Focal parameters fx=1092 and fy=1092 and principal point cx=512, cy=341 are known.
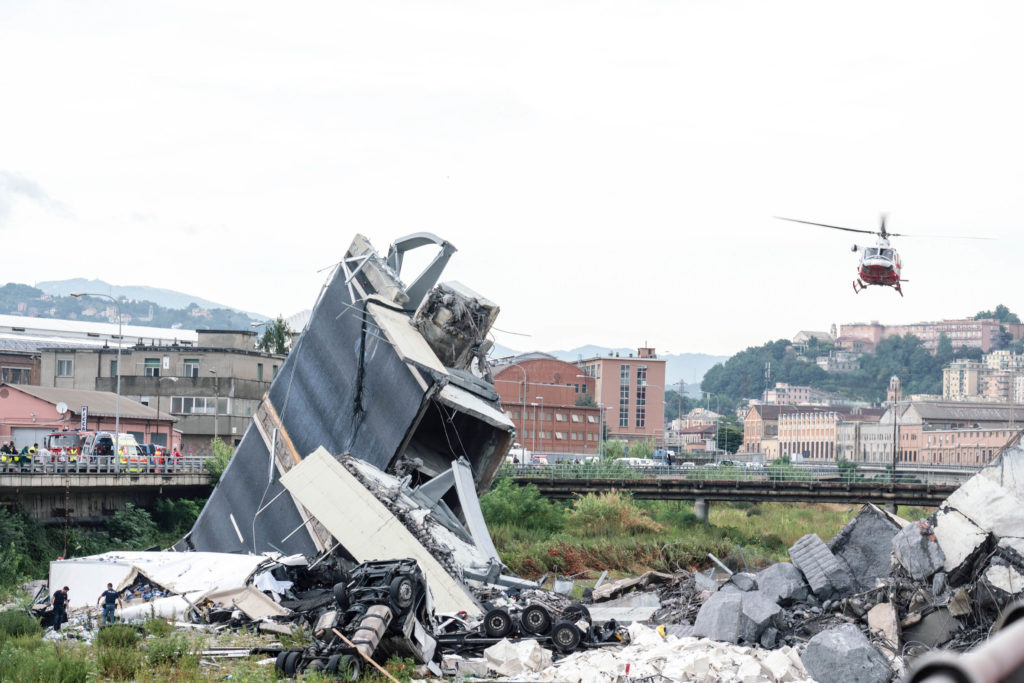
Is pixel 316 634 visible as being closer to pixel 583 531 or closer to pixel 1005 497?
pixel 1005 497

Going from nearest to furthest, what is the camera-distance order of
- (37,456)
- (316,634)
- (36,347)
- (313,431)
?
(316,634)
(313,431)
(37,456)
(36,347)

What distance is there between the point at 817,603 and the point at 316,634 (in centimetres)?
1073

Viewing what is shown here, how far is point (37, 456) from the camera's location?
36.7m

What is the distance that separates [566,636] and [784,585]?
5493 mm

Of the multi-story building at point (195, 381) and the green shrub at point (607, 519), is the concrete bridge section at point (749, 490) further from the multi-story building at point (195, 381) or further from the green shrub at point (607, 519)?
the multi-story building at point (195, 381)

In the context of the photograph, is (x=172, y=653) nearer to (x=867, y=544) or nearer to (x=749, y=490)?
(x=867, y=544)

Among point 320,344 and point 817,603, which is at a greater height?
point 320,344

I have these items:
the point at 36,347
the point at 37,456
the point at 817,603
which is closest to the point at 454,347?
the point at 817,603

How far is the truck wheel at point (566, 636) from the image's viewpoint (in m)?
19.2

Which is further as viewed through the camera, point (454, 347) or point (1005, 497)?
point (454, 347)

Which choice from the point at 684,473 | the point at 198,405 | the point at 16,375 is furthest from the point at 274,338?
the point at 684,473

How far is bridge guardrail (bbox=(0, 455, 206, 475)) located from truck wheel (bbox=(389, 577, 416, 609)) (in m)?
20.9

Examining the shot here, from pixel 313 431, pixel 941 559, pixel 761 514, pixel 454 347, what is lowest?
pixel 761 514

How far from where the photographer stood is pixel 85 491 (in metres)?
36.8
